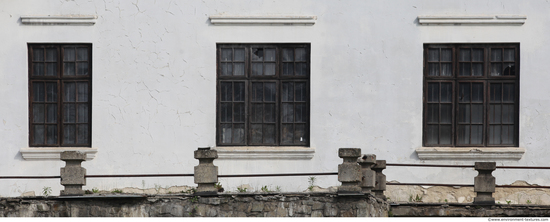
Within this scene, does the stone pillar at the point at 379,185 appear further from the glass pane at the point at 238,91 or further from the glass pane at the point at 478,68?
the glass pane at the point at 238,91

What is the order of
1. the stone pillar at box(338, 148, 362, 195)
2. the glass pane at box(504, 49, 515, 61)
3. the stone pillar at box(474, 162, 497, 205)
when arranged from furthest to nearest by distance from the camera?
1. the glass pane at box(504, 49, 515, 61)
2. the stone pillar at box(474, 162, 497, 205)
3. the stone pillar at box(338, 148, 362, 195)

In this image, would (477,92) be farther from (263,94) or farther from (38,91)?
(38,91)

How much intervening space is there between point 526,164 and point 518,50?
2.11 metres

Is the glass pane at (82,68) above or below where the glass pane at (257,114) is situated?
above

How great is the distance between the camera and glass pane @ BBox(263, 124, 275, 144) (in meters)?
14.2

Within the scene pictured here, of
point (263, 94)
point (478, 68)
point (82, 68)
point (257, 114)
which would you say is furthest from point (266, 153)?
point (478, 68)

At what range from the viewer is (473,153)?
1392 cm

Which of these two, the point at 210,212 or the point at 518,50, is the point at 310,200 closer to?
the point at 210,212

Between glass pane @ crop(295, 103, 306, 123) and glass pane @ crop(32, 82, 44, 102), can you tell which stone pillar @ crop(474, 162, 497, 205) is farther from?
glass pane @ crop(32, 82, 44, 102)

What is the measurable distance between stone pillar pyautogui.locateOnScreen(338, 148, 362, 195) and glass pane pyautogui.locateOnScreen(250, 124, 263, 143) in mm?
2622

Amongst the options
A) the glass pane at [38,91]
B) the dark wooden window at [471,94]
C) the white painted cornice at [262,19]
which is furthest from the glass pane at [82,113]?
the dark wooden window at [471,94]

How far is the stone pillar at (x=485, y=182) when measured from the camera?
12383mm

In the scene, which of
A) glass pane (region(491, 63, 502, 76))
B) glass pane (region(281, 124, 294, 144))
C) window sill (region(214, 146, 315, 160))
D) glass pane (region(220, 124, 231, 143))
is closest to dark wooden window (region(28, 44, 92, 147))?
glass pane (region(220, 124, 231, 143))

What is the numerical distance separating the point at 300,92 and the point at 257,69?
0.92 meters
